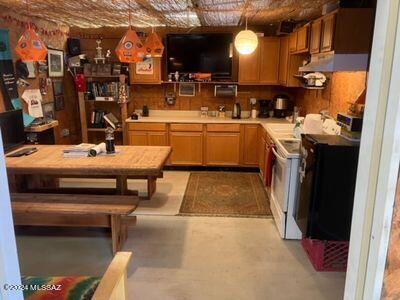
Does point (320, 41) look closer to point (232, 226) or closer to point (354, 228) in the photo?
point (232, 226)

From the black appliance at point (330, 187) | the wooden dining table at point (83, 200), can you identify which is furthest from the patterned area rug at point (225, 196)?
the black appliance at point (330, 187)

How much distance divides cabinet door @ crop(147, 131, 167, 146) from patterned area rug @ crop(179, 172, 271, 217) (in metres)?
0.68

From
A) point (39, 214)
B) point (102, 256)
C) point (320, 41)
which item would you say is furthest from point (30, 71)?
point (320, 41)

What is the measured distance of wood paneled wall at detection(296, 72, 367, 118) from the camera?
3.08 meters

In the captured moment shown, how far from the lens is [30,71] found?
4.14 metres

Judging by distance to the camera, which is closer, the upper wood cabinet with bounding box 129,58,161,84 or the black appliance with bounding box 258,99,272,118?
the upper wood cabinet with bounding box 129,58,161,84

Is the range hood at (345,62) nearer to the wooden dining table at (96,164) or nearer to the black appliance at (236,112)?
the wooden dining table at (96,164)

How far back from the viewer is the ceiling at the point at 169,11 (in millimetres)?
3357

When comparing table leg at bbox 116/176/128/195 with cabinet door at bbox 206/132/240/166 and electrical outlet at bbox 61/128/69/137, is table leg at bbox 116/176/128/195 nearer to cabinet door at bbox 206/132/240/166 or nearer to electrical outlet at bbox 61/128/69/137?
cabinet door at bbox 206/132/240/166

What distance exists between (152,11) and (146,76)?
1.45 meters

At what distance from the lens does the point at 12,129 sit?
143 inches

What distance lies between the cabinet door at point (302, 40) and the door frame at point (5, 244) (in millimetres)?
3617

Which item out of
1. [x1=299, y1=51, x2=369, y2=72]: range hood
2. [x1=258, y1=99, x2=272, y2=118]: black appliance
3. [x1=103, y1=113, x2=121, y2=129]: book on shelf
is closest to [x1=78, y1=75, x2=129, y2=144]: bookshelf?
[x1=103, y1=113, x2=121, y2=129]: book on shelf

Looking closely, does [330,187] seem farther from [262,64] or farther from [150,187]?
[262,64]
